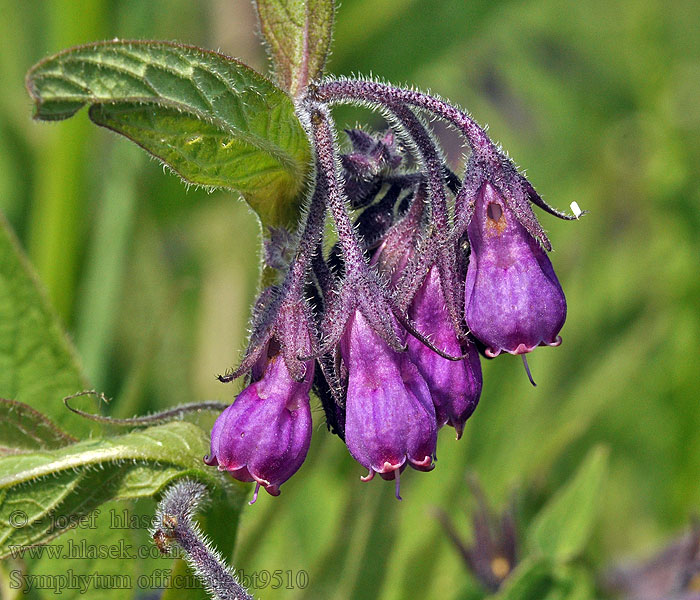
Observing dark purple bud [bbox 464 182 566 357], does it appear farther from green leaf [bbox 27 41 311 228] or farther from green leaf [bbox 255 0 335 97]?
green leaf [bbox 255 0 335 97]

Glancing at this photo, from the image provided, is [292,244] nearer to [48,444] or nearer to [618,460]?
[48,444]

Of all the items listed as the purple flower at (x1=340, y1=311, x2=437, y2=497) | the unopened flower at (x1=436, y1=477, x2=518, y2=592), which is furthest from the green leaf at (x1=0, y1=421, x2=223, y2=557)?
the unopened flower at (x1=436, y1=477, x2=518, y2=592)

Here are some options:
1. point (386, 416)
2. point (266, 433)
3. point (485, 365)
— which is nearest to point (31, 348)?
point (266, 433)

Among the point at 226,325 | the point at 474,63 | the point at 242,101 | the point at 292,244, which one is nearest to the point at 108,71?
the point at 242,101

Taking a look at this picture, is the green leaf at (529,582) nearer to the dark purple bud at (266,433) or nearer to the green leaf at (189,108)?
the dark purple bud at (266,433)

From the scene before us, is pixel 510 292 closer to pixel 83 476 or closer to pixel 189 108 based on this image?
pixel 189 108

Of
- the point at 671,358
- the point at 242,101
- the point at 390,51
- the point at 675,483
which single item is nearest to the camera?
the point at 242,101
